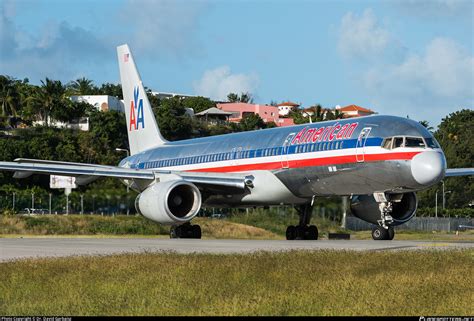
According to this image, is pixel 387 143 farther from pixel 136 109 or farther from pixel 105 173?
pixel 136 109

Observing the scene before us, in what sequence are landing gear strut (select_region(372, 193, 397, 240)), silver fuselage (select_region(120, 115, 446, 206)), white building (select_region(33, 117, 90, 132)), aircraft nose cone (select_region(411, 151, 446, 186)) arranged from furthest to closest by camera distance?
1. white building (select_region(33, 117, 90, 132))
2. landing gear strut (select_region(372, 193, 397, 240))
3. silver fuselage (select_region(120, 115, 446, 206))
4. aircraft nose cone (select_region(411, 151, 446, 186))

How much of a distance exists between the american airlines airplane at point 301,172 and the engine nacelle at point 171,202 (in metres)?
0.03

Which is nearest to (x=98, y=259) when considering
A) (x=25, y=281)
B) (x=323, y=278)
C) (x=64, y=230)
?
(x=25, y=281)

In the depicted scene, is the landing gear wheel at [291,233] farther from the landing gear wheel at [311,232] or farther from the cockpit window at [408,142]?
the cockpit window at [408,142]

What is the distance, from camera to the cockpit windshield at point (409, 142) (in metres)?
29.3

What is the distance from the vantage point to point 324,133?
105 ft

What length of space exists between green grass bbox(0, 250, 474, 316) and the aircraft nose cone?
7.92m

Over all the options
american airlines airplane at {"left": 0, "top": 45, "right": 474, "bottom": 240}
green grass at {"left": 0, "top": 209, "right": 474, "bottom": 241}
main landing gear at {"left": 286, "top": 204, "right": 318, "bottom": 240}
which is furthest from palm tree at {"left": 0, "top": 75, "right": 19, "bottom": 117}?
main landing gear at {"left": 286, "top": 204, "right": 318, "bottom": 240}

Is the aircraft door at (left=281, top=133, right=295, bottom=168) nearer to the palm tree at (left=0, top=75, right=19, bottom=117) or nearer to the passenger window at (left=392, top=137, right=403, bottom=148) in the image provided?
the passenger window at (left=392, top=137, right=403, bottom=148)

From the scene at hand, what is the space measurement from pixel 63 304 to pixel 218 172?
23971mm

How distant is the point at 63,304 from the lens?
13.6 m

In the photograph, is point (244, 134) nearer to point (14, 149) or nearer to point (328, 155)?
point (328, 155)

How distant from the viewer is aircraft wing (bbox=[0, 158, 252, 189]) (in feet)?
113

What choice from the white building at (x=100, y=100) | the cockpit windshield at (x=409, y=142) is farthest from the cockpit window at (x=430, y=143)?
the white building at (x=100, y=100)
